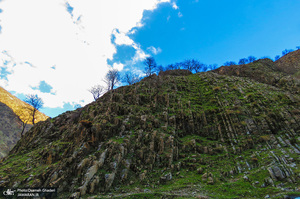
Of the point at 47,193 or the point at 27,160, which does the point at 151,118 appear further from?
the point at 27,160

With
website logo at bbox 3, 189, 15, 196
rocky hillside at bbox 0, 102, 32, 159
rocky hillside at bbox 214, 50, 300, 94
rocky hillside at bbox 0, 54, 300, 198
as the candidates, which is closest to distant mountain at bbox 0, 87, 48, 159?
rocky hillside at bbox 0, 102, 32, 159

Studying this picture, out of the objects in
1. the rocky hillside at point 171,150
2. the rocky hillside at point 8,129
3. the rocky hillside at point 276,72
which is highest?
the rocky hillside at point 276,72

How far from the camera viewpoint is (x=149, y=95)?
33594 mm

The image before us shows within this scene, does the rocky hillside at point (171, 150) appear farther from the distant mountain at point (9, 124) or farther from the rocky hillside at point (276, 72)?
the distant mountain at point (9, 124)

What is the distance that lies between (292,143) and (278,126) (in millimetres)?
4150

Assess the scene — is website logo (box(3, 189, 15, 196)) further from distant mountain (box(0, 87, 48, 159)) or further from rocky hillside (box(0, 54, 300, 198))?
distant mountain (box(0, 87, 48, 159))

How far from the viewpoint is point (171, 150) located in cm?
1981

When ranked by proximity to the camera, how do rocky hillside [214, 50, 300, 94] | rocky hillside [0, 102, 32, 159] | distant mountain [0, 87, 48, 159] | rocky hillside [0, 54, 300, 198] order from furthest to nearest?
1. rocky hillside [0, 102, 32, 159]
2. distant mountain [0, 87, 48, 159]
3. rocky hillside [214, 50, 300, 94]
4. rocky hillside [0, 54, 300, 198]

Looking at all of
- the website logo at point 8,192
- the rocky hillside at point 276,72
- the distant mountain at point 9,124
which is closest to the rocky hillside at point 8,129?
the distant mountain at point 9,124

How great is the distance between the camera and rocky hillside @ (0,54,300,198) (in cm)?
1405

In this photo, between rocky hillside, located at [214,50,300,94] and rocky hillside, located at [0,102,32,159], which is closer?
rocky hillside, located at [214,50,300,94]

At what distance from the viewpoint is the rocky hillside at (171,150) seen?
1405cm

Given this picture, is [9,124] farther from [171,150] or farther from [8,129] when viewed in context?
[171,150]

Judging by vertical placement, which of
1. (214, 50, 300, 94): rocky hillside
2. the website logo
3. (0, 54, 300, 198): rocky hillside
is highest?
(214, 50, 300, 94): rocky hillside
